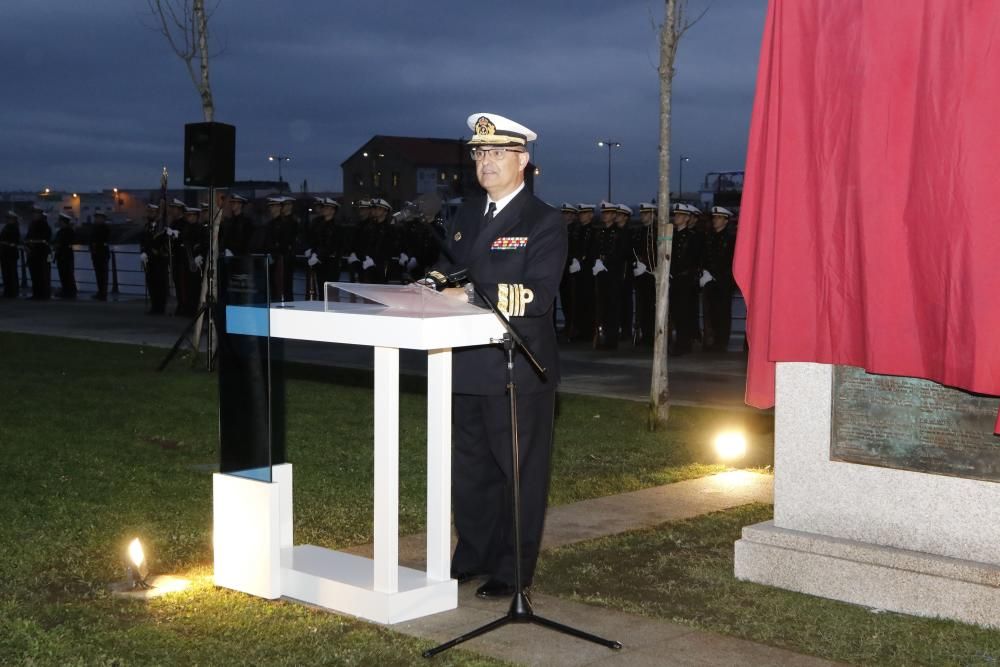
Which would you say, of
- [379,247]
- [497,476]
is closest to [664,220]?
[497,476]

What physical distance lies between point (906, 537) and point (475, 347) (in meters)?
1.95

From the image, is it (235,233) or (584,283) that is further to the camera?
(235,233)

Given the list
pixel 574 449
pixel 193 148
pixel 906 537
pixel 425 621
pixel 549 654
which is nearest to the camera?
pixel 549 654

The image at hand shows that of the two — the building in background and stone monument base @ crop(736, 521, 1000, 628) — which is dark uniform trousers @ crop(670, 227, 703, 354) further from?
the building in background

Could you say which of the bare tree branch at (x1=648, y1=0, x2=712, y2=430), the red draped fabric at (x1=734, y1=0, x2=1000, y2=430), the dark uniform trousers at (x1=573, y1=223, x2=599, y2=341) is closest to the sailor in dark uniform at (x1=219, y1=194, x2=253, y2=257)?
the dark uniform trousers at (x1=573, y1=223, x2=599, y2=341)

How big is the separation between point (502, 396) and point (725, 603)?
4.16 ft

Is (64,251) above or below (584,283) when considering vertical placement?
above

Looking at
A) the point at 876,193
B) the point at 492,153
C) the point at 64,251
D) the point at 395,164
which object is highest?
the point at 395,164

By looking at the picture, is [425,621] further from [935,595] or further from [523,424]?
[935,595]

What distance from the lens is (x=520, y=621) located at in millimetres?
5090

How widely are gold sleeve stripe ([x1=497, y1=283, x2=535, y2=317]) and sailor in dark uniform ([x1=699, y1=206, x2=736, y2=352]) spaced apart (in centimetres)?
1239

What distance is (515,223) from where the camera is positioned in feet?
18.2

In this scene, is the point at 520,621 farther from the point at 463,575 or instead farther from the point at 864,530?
the point at 864,530

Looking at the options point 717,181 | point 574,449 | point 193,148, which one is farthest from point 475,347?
point 717,181
